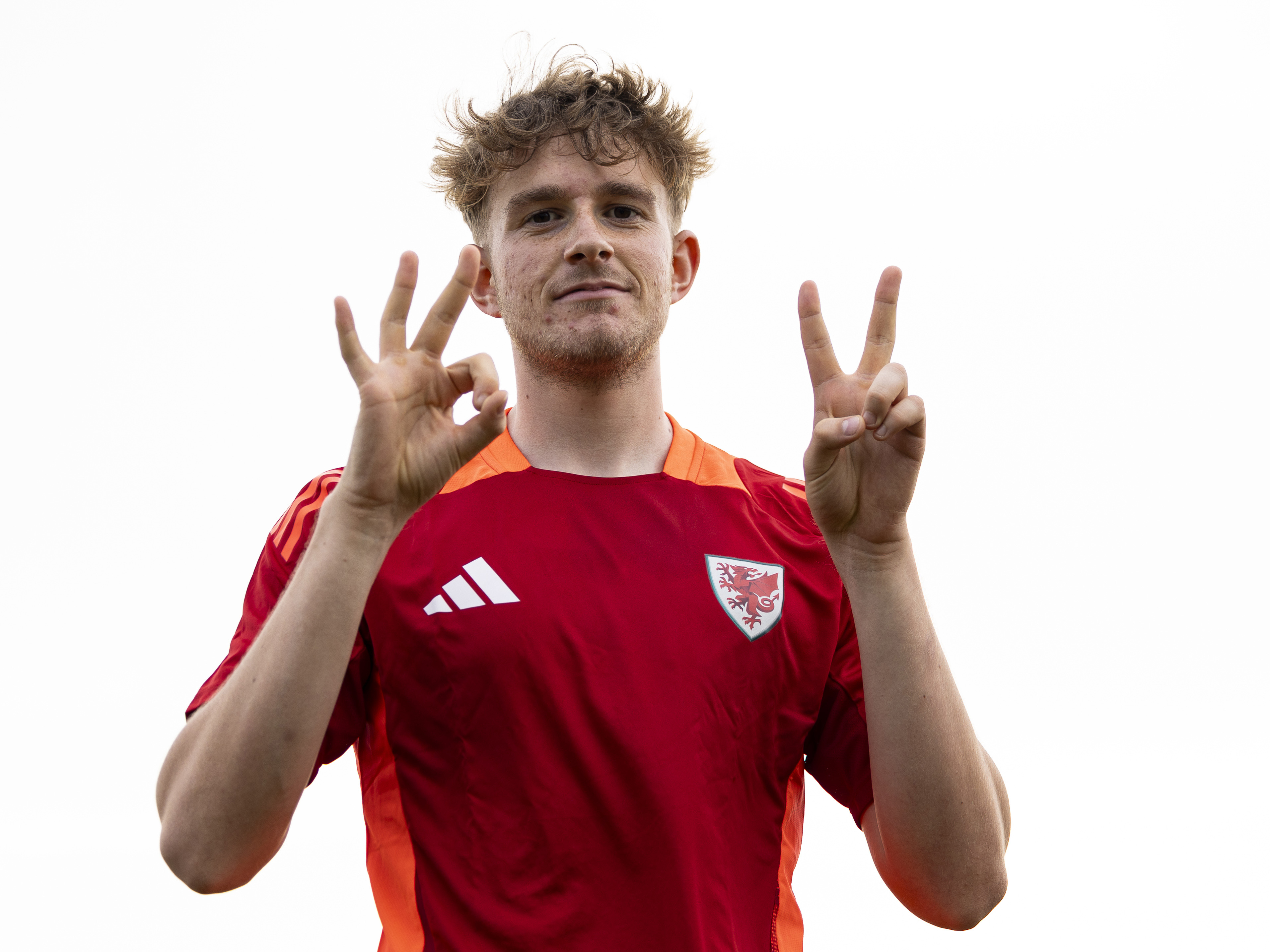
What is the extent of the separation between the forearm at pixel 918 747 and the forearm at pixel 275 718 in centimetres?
95

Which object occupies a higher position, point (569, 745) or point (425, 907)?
point (569, 745)

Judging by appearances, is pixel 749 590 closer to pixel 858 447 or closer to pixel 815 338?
pixel 858 447

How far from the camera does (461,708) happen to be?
2.29 metres

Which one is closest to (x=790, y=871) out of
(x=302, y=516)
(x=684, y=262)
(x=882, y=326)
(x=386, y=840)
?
(x=386, y=840)

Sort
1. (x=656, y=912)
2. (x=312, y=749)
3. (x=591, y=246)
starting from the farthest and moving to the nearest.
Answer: (x=591, y=246), (x=656, y=912), (x=312, y=749)

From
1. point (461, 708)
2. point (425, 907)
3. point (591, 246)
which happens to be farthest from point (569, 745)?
point (591, 246)

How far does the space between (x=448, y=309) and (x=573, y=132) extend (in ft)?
2.98

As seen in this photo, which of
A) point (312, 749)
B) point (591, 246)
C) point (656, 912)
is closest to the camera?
point (312, 749)

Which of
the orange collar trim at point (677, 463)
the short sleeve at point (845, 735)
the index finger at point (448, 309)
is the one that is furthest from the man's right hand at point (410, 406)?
the short sleeve at point (845, 735)

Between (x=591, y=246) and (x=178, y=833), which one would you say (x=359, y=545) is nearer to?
(x=178, y=833)

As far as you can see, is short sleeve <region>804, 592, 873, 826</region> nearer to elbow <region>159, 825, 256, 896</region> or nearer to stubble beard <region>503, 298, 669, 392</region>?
stubble beard <region>503, 298, 669, 392</region>

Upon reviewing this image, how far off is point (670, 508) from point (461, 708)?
668 mm

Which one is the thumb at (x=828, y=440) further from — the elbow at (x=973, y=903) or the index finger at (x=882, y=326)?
the elbow at (x=973, y=903)

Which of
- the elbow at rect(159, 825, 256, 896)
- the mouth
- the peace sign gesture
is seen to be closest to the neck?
the mouth
